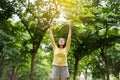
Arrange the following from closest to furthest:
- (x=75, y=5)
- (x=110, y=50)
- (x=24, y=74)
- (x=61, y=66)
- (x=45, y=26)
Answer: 1. (x=61, y=66)
2. (x=75, y=5)
3. (x=45, y=26)
4. (x=110, y=50)
5. (x=24, y=74)

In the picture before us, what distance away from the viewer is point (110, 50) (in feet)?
96.8

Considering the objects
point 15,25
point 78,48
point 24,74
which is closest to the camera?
A: point 15,25

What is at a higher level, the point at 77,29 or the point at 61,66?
the point at 77,29

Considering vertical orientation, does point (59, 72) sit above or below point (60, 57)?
below

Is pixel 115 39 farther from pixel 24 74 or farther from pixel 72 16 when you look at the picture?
pixel 24 74

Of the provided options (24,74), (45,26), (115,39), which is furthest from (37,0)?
(24,74)

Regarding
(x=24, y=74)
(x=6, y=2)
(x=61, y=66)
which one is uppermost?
(x=6, y=2)

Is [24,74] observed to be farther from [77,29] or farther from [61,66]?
[61,66]

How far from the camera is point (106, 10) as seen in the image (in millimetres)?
22438

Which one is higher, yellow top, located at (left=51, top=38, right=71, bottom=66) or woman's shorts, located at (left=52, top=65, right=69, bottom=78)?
yellow top, located at (left=51, top=38, right=71, bottom=66)

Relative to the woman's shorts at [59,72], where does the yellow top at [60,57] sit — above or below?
above

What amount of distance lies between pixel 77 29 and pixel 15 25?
5.15 meters

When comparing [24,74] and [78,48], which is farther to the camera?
[24,74]

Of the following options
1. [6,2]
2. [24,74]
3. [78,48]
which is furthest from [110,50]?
[24,74]
